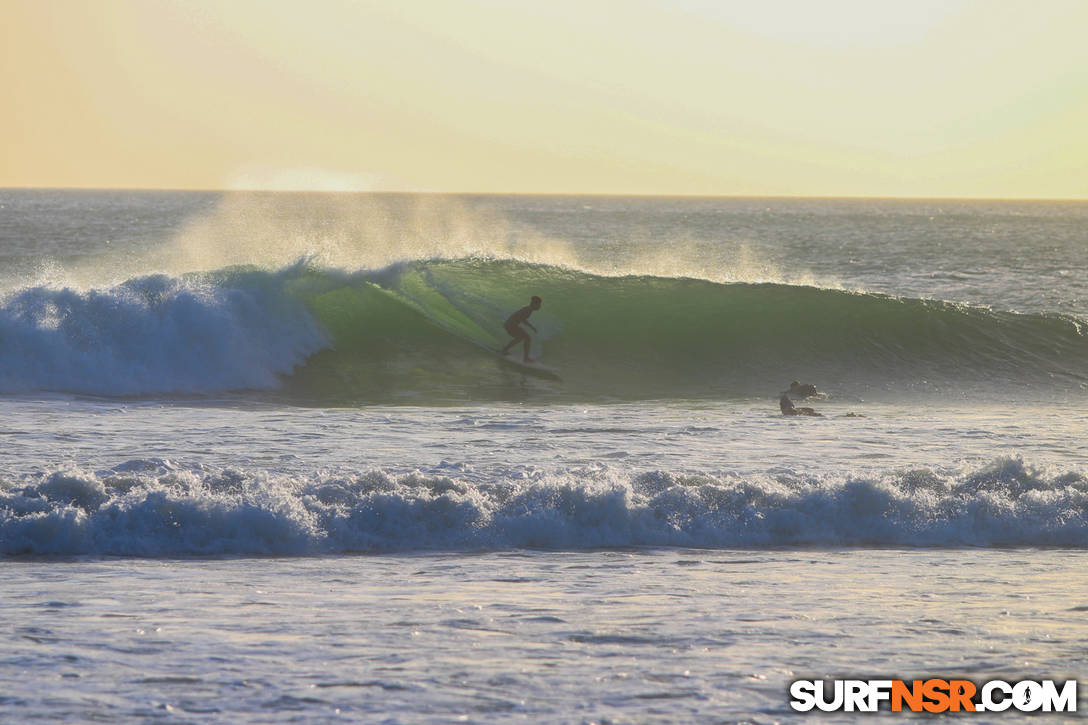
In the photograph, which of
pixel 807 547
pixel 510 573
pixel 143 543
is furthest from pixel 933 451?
pixel 143 543

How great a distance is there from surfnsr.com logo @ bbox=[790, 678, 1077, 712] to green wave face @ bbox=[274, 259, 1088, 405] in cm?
998

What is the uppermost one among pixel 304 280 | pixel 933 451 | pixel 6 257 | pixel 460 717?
pixel 6 257

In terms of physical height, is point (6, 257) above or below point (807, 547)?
above

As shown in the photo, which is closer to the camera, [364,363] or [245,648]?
[245,648]

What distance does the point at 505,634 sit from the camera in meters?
5.77

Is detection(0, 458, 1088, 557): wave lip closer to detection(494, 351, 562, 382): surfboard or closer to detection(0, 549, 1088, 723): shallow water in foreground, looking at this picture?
detection(0, 549, 1088, 723): shallow water in foreground

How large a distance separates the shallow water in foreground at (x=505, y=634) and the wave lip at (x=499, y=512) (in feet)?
1.30

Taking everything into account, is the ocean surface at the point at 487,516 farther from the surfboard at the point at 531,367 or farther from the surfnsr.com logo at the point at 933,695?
the surfboard at the point at 531,367

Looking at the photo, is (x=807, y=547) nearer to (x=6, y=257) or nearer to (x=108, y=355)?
(x=108, y=355)

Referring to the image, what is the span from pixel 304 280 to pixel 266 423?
299 inches

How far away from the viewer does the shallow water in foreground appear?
490cm

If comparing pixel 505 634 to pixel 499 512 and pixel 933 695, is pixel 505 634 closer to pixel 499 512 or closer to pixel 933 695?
pixel 933 695

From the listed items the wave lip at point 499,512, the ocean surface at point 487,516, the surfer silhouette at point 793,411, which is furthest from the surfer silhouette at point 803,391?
the wave lip at point 499,512

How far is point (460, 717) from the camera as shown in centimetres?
475
